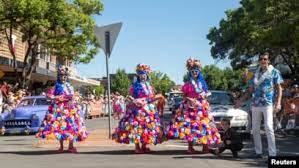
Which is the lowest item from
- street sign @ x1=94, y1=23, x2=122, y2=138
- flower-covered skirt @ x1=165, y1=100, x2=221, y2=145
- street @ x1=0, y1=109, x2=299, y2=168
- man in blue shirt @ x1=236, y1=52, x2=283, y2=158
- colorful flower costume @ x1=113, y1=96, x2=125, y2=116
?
street @ x1=0, y1=109, x2=299, y2=168

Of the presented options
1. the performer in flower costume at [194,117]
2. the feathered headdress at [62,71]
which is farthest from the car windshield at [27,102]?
the performer in flower costume at [194,117]

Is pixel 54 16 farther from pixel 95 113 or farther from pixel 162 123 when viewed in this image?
pixel 162 123

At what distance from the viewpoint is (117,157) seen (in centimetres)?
1090

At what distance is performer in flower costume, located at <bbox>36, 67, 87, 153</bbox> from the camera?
11750mm

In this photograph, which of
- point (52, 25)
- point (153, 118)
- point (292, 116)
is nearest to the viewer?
point (153, 118)

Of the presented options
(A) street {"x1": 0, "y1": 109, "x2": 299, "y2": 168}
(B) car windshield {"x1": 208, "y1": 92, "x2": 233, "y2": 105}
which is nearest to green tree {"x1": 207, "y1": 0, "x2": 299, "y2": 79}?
(B) car windshield {"x1": 208, "y1": 92, "x2": 233, "y2": 105}

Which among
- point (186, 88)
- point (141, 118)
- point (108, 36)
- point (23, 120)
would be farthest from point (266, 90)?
point (23, 120)

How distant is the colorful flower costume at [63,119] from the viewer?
463 inches

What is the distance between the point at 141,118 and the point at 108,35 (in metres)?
3.77

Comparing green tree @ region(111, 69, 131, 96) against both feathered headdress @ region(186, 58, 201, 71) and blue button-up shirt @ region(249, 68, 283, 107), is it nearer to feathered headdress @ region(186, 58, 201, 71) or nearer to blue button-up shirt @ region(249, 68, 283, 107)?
feathered headdress @ region(186, 58, 201, 71)

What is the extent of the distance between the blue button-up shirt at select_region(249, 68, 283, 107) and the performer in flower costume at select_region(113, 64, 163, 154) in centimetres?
218

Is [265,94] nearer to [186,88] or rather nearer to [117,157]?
[186,88]

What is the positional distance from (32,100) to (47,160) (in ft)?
33.4

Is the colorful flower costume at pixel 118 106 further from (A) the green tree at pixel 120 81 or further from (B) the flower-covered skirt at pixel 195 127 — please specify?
(A) the green tree at pixel 120 81
